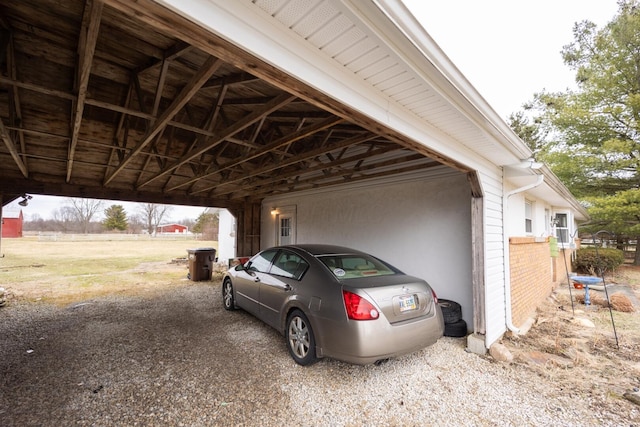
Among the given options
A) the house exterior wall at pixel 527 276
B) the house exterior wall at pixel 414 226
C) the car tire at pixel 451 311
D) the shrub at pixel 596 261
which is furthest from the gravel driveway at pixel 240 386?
the shrub at pixel 596 261

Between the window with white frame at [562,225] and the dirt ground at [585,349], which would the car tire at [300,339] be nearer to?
Answer: the dirt ground at [585,349]

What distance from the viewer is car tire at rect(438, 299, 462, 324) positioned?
4.28 m

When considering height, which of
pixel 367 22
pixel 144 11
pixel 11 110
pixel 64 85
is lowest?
pixel 144 11

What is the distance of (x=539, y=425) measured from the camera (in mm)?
2334

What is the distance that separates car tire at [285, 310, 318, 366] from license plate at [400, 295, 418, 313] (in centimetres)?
109

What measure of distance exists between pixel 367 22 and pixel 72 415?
12.6 ft

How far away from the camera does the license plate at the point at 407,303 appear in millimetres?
3021

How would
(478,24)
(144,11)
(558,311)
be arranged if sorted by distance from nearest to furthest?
(144,11), (558,311), (478,24)

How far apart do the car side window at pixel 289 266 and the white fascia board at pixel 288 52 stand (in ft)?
6.92

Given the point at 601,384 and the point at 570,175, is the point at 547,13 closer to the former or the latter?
the point at 570,175

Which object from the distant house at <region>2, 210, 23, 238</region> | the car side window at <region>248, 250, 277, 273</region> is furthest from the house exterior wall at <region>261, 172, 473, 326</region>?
the distant house at <region>2, 210, 23, 238</region>

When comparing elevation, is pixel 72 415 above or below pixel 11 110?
below

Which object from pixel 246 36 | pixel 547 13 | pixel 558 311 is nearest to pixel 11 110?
pixel 246 36

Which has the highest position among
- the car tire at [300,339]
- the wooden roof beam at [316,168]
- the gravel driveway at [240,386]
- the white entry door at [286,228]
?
the wooden roof beam at [316,168]
